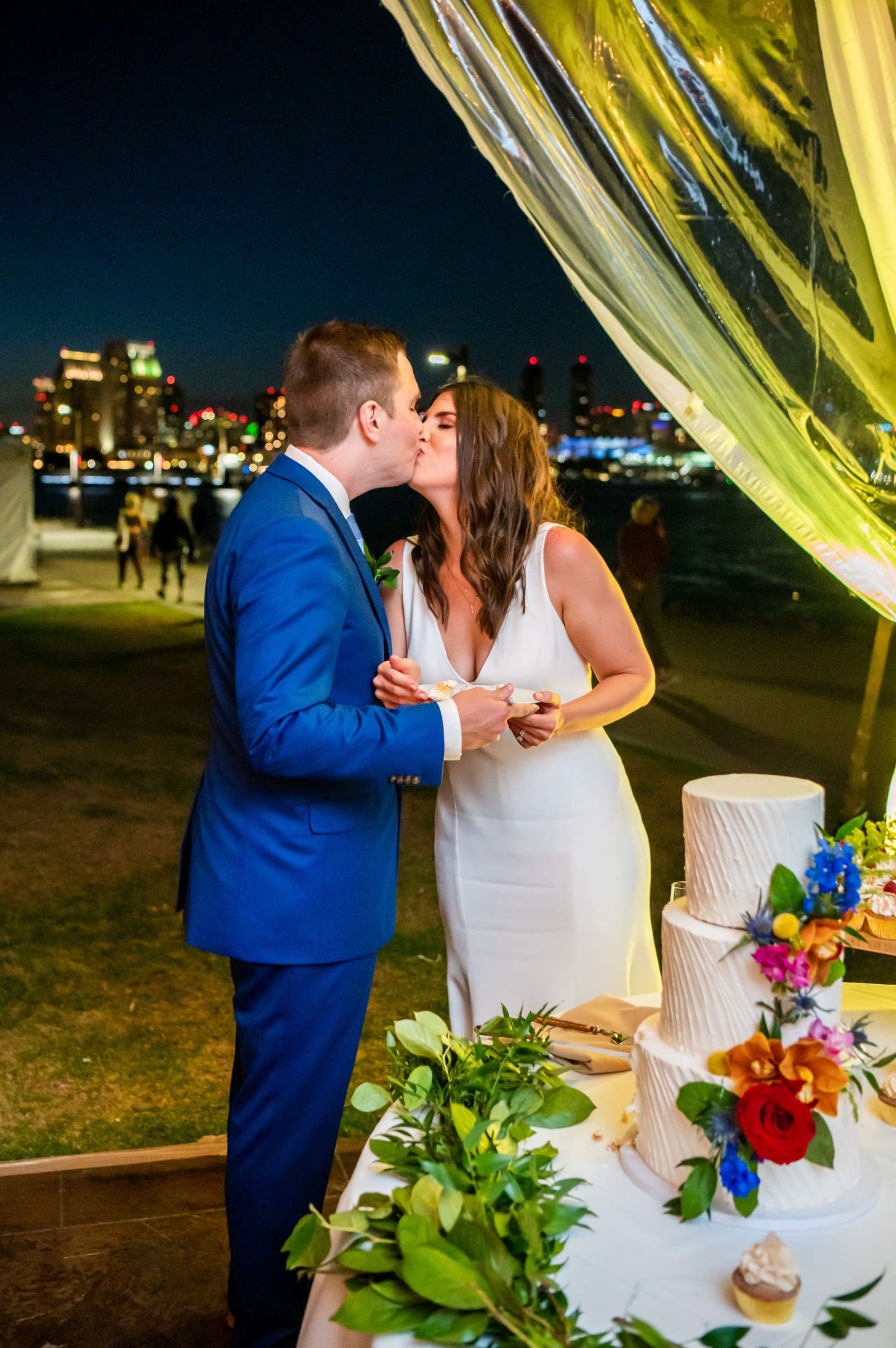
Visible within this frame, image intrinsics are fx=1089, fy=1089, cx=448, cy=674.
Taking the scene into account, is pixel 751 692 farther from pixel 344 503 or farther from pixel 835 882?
pixel 835 882

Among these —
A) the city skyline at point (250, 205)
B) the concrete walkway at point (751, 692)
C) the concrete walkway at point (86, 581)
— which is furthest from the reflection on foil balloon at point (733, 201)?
the concrete walkway at point (86, 581)

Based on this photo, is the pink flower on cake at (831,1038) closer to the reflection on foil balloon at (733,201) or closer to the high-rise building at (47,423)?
the reflection on foil balloon at (733,201)

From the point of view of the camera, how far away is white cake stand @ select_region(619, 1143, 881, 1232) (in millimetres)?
1307

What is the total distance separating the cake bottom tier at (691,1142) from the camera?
4.28 feet

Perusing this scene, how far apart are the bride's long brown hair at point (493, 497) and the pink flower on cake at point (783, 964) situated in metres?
1.54

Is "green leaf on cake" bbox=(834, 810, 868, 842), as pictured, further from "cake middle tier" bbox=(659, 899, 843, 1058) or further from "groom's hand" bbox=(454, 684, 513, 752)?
"groom's hand" bbox=(454, 684, 513, 752)

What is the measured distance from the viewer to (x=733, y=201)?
2.33 metres

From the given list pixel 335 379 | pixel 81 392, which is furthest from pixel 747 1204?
pixel 81 392

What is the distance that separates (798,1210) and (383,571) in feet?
5.46

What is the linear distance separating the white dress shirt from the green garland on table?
1.58 ft

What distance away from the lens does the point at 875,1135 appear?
1557mm

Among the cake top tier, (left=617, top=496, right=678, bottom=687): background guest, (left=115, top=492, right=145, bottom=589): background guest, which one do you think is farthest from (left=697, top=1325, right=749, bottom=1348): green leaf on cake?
(left=115, top=492, right=145, bottom=589): background guest

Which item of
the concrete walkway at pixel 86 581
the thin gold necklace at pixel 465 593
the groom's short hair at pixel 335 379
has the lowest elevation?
the concrete walkway at pixel 86 581

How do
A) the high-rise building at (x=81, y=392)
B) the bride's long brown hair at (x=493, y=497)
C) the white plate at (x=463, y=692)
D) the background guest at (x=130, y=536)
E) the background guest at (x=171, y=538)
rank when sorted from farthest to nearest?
the high-rise building at (x=81, y=392)
the background guest at (x=130, y=536)
the background guest at (x=171, y=538)
the bride's long brown hair at (x=493, y=497)
the white plate at (x=463, y=692)
